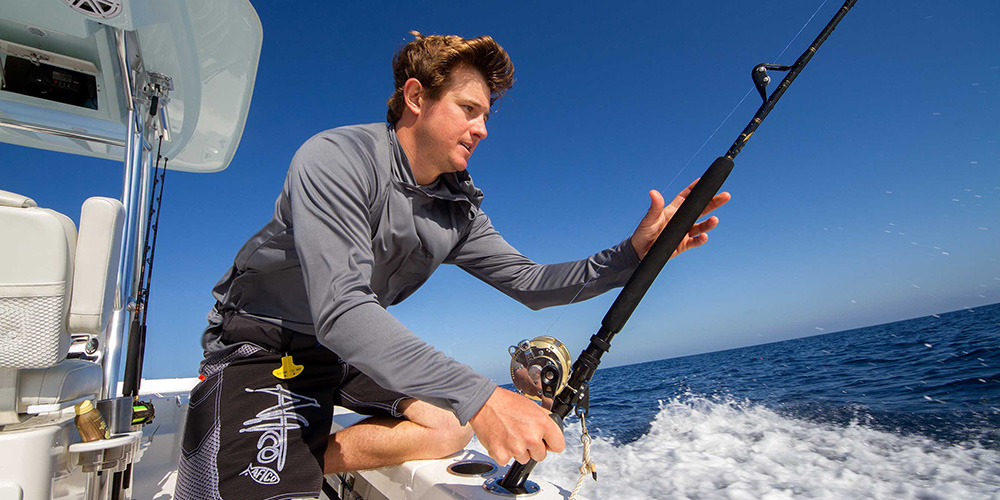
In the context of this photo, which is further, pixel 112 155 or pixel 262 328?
pixel 112 155

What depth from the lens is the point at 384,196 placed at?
1.35 metres

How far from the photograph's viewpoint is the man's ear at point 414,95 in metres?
1.46

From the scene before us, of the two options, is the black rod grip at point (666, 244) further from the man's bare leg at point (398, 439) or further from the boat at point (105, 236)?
the man's bare leg at point (398, 439)

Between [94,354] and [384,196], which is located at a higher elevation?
[384,196]

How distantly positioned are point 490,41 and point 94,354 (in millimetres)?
1899

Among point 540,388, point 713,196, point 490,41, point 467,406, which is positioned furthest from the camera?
point 490,41

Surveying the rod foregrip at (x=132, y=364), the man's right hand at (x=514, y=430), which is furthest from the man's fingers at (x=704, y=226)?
the rod foregrip at (x=132, y=364)

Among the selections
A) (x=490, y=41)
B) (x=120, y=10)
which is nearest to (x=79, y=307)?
(x=490, y=41)

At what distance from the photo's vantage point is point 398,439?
5.05ft

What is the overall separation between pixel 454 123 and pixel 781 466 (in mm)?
2871

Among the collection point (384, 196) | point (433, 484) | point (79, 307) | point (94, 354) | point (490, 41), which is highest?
point (490, 41)

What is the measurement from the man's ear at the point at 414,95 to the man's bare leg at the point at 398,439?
0.93 metres

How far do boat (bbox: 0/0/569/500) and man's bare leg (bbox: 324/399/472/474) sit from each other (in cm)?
7

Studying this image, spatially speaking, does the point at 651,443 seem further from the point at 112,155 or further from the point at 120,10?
the point at 112,155
